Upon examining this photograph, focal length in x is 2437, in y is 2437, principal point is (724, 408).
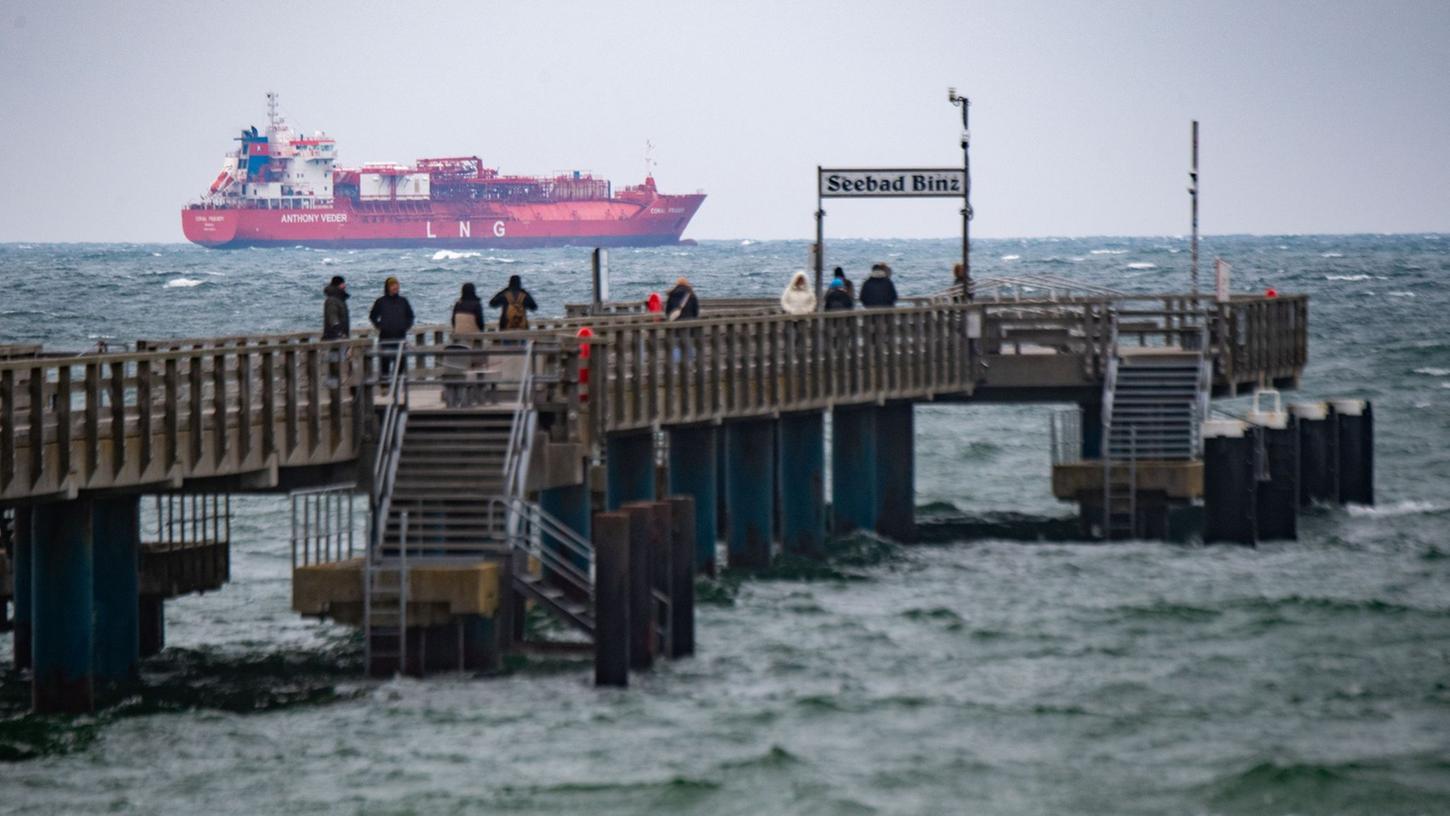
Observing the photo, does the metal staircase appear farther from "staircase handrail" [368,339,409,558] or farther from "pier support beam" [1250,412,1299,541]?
"staircase handrail" [368,339,409,558]

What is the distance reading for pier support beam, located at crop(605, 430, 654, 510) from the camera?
2644cm

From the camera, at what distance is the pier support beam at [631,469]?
86.7 feet

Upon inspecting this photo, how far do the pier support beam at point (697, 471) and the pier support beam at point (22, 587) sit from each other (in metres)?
8.20

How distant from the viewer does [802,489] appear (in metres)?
Answer: 31.6

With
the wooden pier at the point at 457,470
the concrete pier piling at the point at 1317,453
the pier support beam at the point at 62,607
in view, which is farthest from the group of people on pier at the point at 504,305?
the concrete pier piling at the point at 1317,453

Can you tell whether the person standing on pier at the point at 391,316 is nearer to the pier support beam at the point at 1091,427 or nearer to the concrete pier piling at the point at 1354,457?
the pier support beam at the point at 1091,427

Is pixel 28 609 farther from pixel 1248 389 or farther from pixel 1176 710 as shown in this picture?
pixel 1248 389

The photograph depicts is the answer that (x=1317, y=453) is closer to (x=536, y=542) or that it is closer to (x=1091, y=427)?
(x=1091, y=427)

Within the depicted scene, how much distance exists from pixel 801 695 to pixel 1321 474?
15431mm

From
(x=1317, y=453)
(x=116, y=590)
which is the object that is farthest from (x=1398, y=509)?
(x=116, y=590)

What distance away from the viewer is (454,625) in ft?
72.8

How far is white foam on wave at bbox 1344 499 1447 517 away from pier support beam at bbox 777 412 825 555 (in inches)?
364

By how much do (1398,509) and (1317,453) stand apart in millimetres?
2477

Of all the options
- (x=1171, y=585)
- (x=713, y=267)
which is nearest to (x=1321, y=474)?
(x=1171, y=585)
